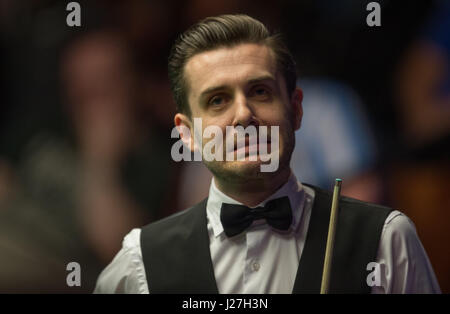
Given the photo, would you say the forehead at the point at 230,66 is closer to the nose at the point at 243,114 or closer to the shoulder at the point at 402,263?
the nose at the point at 243,114

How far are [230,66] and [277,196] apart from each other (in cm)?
45

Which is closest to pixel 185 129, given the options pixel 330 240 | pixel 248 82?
pixel 248 82

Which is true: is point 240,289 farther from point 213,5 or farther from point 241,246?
point 213,5

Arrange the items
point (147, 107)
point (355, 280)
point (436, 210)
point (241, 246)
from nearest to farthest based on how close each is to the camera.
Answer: point (355, 280) < point (241, 246) < point (436, 210) < point (147, 107)

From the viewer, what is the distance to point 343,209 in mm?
1902

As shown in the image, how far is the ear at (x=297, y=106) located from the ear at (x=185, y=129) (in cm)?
36

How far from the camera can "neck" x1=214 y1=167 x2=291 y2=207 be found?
1.91 m

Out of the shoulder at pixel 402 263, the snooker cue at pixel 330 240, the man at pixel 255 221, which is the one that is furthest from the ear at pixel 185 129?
the shoulder at pixel 402 263

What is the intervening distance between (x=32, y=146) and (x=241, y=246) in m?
0.97

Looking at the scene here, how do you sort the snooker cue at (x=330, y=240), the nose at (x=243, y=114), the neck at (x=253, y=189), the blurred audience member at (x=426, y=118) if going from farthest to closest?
the blurred audience member at (x=426, y=118) → the neck at (x=253, y=189) → the nose at (x=243, y=114) → the snooker cue at (x=330, y=240)

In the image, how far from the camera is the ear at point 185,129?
2004 millimetres

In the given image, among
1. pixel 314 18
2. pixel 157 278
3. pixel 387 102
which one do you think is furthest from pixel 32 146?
pixel 387 102

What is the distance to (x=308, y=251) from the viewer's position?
6.09 ft

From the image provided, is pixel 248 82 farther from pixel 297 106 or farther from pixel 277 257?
pixel 277 257
